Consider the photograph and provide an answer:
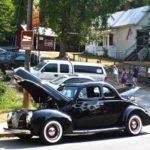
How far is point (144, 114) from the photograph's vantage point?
16984 mm

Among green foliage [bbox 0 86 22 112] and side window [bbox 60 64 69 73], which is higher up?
side window [bbox 60 64 69 73]

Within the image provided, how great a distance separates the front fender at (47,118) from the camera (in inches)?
581

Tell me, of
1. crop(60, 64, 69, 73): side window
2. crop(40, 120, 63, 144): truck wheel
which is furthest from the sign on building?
crop(60, 64, 69, 73): side window

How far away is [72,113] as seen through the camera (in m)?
15.6

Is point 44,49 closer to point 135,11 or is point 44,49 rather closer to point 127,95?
point 135,11

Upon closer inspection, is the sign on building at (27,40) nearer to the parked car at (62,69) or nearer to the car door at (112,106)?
the car door at (112,106)

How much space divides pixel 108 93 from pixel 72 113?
1.61 m

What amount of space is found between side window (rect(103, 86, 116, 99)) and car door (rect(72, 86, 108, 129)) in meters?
0.18

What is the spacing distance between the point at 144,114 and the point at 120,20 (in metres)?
54.1

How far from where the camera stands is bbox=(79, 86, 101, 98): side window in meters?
16.2

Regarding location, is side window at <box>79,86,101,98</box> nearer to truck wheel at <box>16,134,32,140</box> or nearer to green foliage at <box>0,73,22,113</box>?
truck wheel at <box>16,134,32,140</box>

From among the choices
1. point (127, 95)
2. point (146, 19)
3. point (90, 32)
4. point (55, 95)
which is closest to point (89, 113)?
point (55, 95)

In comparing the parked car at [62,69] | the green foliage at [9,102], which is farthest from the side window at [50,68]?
the green foliage at [9,102]

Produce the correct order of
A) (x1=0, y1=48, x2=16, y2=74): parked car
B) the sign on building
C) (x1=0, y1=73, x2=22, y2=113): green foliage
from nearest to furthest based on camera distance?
the sign on building, (x1=0, y1=73, x2=22, y2=113): green foliage, (x1=0, y1=48, x2=16, y2=74): parked car
